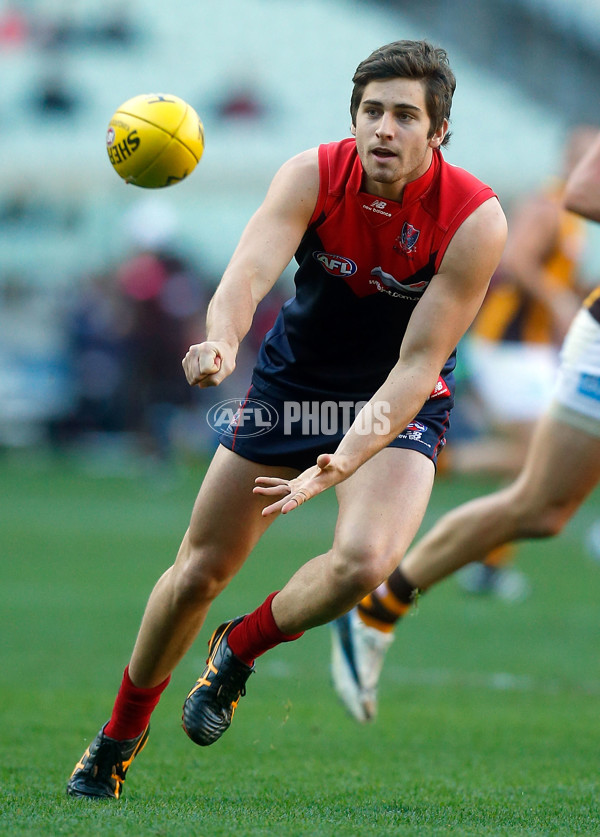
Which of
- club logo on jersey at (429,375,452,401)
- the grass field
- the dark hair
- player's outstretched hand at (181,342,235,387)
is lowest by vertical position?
the grass field

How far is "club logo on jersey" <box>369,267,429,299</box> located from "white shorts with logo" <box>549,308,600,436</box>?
4.31 ft

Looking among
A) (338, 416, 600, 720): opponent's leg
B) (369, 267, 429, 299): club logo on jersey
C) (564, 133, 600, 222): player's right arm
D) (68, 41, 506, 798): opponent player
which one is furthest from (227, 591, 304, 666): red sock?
(564, 133, 600, 222): player's right arm

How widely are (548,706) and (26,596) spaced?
3.63 m

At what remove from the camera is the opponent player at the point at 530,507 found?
16.3 feet

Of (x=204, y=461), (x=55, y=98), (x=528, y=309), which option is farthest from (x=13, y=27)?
(x=528, y=309)

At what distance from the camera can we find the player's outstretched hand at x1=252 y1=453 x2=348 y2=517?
332cm

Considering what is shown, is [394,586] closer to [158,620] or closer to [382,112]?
[158,620]

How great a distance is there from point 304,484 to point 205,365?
1.35 ft

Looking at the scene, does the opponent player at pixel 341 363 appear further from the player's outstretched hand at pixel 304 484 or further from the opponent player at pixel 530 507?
the opponent player at pixel 530 507

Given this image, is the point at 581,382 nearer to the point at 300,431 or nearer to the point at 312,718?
the point at 300,431

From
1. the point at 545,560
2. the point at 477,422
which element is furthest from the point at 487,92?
the point at 545,560

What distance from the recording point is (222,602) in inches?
300

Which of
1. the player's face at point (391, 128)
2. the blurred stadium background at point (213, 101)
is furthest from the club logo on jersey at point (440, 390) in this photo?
the blurred stadium background at point (213, 101)

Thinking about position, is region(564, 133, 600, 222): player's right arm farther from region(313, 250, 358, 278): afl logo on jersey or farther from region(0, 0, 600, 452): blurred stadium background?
region(0, 0, 600, 452): blurred stadium background
